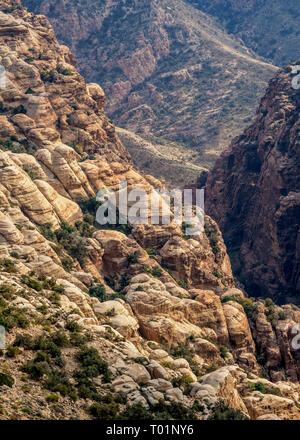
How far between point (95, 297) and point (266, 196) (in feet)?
242

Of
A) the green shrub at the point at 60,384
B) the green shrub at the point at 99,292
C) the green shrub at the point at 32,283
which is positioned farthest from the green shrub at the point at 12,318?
the green shrub at the point at 99,292

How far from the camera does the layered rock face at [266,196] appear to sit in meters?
120

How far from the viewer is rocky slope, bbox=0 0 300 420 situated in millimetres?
42719

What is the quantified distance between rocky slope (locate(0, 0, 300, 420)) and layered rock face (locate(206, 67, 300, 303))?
23.1m

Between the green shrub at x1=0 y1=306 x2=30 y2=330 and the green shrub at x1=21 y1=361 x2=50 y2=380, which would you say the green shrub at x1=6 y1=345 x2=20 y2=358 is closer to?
the green shrub at x1=21 y1=361 x2=50 y2=380

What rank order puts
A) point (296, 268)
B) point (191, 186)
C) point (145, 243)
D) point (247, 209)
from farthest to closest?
point (191, 186)
point (247, 209)
point (296, 268)
point (145, 243)

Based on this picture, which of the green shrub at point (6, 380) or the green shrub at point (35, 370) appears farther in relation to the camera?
the green shrub at point (35, 370)

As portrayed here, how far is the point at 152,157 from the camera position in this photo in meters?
184

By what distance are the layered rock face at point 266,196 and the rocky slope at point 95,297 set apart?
23.1 meters

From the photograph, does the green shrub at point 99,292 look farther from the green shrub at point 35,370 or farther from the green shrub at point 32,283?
the green shrub at point 35,370

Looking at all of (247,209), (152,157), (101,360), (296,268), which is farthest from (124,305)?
(152,157)

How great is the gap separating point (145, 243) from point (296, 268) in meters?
45.1

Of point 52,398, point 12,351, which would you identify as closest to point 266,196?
point 12,351
